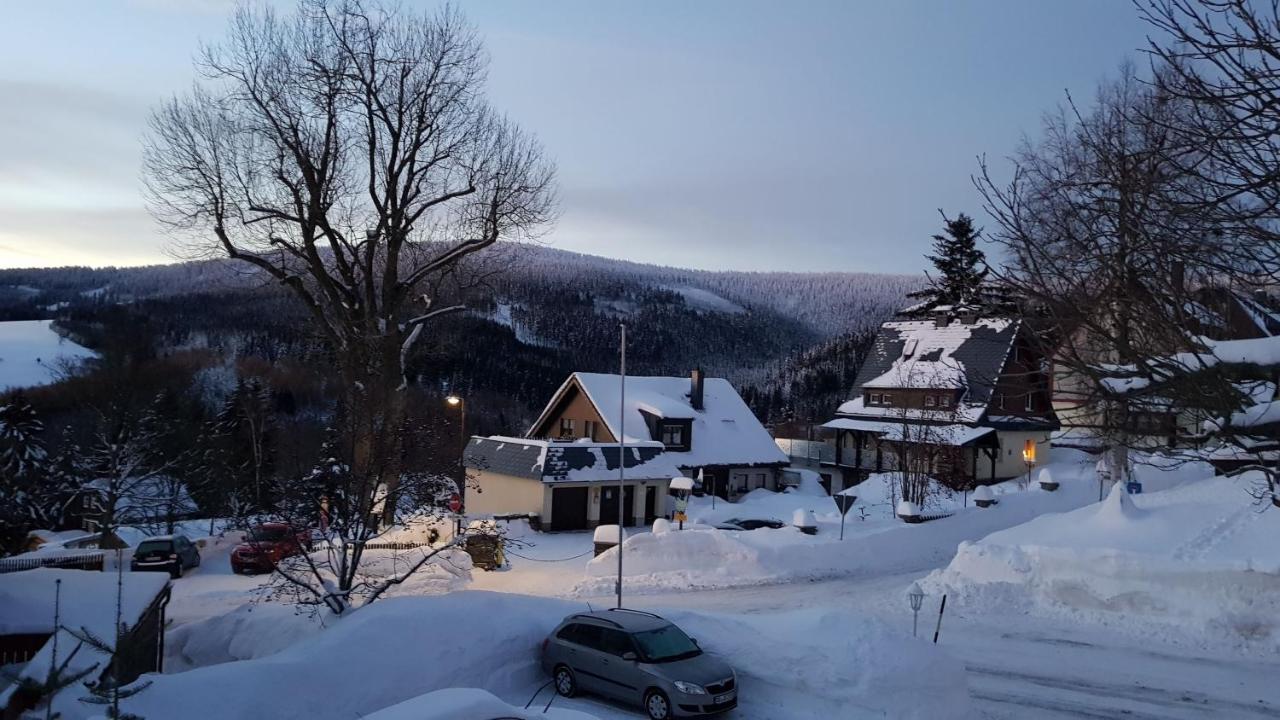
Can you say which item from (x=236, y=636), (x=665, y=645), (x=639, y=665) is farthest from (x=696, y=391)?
(x=639, y=665)

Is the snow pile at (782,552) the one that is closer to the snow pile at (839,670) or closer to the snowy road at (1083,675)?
the snowy road at (1083,675)

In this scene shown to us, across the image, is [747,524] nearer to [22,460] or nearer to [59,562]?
[59,562]

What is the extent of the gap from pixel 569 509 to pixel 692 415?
10.4 metres

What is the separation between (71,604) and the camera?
1314 cm

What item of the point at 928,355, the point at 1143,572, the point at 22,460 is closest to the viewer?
the point at 1143,572

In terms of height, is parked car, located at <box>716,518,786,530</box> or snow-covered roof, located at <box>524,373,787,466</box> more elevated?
snow-covered roof, located at <box>524,373,787,466</box>

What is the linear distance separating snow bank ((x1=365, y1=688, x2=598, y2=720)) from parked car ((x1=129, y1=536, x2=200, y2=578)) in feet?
75.9

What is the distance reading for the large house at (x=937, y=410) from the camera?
1666 inches

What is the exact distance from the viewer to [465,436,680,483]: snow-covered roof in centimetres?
3619

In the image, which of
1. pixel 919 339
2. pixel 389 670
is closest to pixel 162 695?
pixel 389 670

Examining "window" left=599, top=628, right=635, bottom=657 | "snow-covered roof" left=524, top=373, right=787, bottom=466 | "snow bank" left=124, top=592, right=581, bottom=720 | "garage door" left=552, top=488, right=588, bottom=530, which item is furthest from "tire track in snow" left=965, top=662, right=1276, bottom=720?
"snow-covered roof" left=524, top=373, right=787, bottom=466

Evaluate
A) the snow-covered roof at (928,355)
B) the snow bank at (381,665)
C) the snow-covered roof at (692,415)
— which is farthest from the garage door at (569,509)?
the snow bank at (381,665)

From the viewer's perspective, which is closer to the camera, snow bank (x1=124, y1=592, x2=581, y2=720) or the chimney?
snow bank (x1=124, y1=592, x2=581, y2=720)

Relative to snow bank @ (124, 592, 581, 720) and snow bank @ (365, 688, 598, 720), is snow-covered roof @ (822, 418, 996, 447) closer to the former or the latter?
snow bank @ (124, 592, 581, 720)
